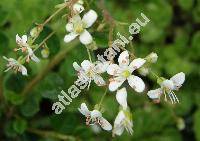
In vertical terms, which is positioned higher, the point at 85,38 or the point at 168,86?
the point at 85,38

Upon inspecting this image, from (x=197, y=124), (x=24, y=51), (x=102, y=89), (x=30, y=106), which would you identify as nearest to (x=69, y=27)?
(x=24, y=51)

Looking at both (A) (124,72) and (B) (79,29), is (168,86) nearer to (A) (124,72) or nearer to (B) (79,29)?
(A) (124,72)

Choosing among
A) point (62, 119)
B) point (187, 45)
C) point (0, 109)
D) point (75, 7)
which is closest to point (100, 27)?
point (75, 7)

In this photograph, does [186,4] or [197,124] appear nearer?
[197,124]

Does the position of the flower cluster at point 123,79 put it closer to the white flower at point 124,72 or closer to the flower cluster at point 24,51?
the white flower at point 124,72

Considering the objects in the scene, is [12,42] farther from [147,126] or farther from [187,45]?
[187,45]

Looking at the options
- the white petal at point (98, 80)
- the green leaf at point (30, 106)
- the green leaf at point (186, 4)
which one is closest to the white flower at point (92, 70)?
the white petal at point (98, 80)

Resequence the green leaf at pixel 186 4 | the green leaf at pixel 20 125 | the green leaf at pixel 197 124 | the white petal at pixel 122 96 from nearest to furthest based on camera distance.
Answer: the white petal at pixel 122 96 → the green leaf at pixel 20 125 → the green leaf at pixel 197 124 → the green leaf at pixel 186 4
